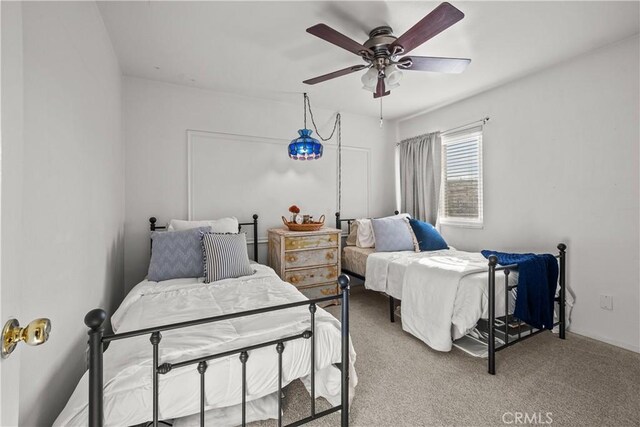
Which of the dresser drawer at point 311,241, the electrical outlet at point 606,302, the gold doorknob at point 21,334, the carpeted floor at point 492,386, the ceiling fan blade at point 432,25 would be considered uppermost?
the ceiling fan blade at point 432,25

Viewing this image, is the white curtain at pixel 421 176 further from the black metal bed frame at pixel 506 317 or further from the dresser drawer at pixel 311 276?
the dresser drawer at pixel 311 276

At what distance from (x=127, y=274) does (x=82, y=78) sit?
2.09 m

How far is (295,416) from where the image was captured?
1.65 m

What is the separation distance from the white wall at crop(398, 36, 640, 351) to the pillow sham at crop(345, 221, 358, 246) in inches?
63.9

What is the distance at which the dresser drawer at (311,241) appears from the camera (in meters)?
3.24

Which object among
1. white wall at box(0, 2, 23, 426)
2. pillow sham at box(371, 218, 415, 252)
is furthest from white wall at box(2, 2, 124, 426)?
pillow sham at box(371, 218, 415, 252)

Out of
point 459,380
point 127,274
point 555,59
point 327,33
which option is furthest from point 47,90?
point 555,59

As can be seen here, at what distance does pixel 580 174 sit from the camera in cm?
265

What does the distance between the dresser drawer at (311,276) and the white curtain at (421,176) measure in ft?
5.26

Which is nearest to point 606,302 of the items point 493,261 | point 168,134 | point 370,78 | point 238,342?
point 493,261

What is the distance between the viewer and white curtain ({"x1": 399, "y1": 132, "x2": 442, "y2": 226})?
3.94m

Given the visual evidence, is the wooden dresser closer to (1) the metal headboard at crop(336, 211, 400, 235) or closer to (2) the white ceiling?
(1) the metal headboard at crop(336, 211, 400, 235)

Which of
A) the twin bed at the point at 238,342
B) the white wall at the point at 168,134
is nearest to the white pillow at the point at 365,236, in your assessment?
the white wall at the point at 168,134

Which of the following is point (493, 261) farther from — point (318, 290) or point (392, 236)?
point (318, 290)
